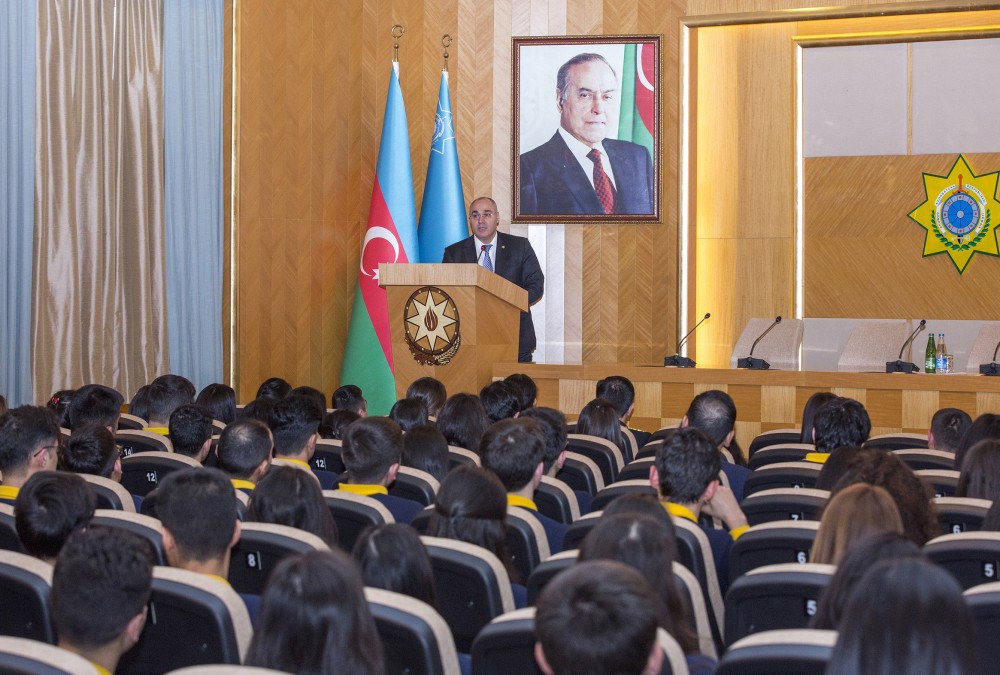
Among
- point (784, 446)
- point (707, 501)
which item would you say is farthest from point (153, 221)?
point (707, 501)

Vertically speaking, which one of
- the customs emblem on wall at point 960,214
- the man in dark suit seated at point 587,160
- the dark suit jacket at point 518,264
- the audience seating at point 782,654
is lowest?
the audience seating at point 782,654

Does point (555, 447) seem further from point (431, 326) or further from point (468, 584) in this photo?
point (431, 326)

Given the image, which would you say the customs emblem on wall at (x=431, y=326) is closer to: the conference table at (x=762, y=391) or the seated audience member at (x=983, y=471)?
the conference table at (x=762, y=391)

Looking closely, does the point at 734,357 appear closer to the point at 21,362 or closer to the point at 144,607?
the point at 21,362

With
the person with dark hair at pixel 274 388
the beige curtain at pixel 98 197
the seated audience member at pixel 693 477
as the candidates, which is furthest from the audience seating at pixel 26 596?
the beige curtain at pixel 98 197

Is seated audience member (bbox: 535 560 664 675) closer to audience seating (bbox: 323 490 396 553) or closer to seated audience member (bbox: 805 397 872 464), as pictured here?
audience seating (bbox: 323 490 396 553)

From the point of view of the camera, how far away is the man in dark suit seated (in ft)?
32.5

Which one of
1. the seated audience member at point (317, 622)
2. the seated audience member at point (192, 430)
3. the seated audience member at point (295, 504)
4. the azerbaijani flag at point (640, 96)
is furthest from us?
the azerbaijani flag at point (640, 96)

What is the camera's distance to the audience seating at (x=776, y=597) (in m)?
2.20

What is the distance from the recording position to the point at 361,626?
1722 mm

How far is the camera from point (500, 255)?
8125 mm

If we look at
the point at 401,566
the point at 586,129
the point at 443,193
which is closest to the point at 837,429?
the point at 401,566

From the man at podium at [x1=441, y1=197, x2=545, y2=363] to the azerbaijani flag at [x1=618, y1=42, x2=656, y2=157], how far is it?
223 cm

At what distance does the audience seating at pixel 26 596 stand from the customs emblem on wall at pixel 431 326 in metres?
4.31
